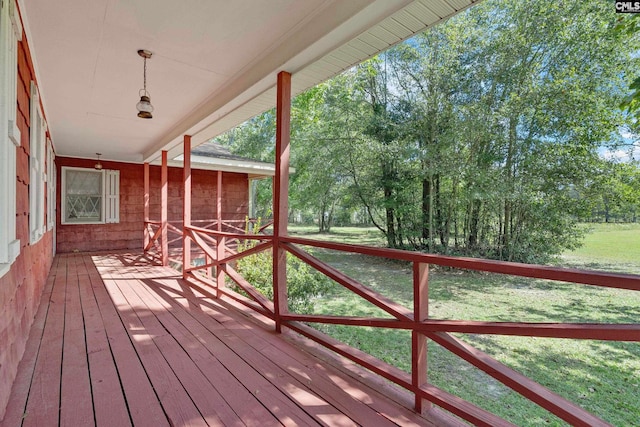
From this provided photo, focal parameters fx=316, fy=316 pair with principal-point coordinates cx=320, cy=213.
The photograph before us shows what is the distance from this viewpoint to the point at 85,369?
2.14 metres

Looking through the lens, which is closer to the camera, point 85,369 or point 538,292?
point 85,369

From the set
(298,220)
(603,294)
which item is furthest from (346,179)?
(298,220)

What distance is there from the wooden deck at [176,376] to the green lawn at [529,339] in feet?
7.57

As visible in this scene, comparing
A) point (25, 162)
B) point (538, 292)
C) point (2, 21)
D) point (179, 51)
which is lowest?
point (538, 292)

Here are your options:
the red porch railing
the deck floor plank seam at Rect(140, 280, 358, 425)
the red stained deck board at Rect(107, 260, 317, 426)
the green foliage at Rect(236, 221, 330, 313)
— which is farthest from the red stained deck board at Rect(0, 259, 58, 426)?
the green foliage at Rect(236, 221, 330, 313)

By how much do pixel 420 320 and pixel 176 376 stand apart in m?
1.59

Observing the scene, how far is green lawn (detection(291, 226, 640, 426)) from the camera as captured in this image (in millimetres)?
3473

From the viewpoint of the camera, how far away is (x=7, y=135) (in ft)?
5.18

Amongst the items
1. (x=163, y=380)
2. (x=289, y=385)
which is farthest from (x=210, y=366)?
(x=289, y=385)

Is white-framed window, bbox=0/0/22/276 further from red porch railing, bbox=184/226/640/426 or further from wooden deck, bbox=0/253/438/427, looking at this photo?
red porch railing, bbox=184/226/640/426

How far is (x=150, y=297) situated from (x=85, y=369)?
1.89 m

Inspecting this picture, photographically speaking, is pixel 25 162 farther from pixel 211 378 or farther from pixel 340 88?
pixel 340 88

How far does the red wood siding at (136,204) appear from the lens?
24.8 ft

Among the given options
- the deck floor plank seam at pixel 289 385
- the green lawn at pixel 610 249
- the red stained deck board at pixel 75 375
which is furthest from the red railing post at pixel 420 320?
the green lawn at pixel 610 249
